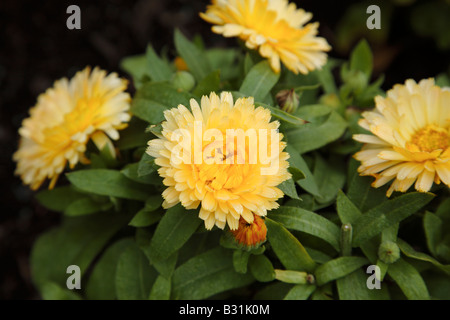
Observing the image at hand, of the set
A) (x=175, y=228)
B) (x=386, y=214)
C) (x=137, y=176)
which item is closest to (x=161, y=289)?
(x=175, y=228)

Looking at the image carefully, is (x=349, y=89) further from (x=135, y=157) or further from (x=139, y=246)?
(x=139, y=246)

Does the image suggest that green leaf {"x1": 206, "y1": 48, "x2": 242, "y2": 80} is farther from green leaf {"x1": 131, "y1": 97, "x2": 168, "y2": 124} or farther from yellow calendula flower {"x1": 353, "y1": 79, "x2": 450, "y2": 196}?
yellow calendula flower {"x1": 353, "y1": 79, "x2": 450, "y2": 196}

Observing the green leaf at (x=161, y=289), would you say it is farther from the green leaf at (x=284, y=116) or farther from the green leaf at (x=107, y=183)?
the green leaf at (x=284, y=116)

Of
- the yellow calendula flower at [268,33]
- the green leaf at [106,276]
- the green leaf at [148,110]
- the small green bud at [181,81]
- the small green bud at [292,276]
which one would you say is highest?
the yellow calendula flower at [268,33]

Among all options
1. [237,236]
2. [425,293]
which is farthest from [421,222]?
[237,236]

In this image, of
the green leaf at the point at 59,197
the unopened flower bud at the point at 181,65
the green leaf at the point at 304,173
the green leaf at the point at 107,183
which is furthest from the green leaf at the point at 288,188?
the green leaf at the point at 59,197

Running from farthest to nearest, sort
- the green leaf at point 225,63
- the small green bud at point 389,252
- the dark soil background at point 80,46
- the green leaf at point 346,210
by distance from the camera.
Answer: the dark soil background at point 80,46 → the green leaf at point 225,63 → the green leaf at point 346,210 → the small green bud at point 389,252

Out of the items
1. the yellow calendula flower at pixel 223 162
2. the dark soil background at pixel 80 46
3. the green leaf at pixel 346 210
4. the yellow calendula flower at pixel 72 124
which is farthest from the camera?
the dark soil background at pixel 80 46

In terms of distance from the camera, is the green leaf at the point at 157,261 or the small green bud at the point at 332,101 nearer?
the green leaf at the point at 157,261

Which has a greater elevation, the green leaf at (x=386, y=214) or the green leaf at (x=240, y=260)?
the green leaf at (x=386, y=214)
